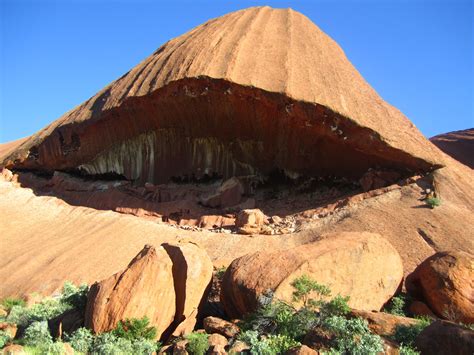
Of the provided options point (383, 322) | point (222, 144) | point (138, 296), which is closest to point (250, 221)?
point (222, 144)

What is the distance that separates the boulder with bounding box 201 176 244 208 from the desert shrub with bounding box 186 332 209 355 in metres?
8.75

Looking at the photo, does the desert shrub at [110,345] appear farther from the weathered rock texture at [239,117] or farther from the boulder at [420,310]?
the weathered rock texture at [239,117]

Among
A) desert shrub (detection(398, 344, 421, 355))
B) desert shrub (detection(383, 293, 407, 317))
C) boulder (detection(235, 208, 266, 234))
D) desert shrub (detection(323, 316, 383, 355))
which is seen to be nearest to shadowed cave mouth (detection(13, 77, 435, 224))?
boulder (detection(235, 208, 266, 234))

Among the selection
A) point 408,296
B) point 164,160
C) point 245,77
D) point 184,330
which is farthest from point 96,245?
point 408,296

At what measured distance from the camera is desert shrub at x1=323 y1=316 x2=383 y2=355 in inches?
219

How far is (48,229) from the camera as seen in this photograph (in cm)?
1501

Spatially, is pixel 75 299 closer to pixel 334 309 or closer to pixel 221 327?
pixel 221 327

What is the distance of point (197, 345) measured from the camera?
5.93 meters

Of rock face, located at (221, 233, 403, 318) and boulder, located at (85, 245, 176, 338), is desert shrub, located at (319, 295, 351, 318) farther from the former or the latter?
boulder, located at (85, 245, 176, 338)

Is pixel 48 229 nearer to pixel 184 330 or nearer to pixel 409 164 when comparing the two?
pixel 184 330

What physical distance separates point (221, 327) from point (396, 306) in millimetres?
2766

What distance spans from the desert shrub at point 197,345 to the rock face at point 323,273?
42.0 inches

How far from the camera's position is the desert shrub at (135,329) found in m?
6.50

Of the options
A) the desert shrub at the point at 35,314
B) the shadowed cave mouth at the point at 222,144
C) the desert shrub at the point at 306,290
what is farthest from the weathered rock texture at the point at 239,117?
the desert shrub at the point at 35,314
